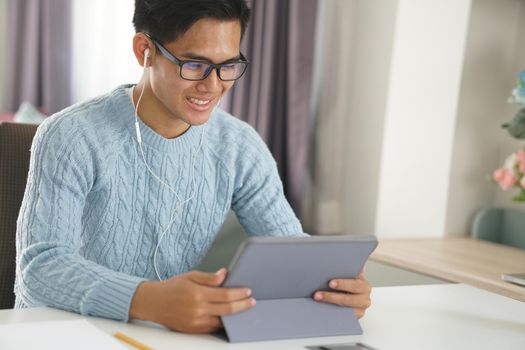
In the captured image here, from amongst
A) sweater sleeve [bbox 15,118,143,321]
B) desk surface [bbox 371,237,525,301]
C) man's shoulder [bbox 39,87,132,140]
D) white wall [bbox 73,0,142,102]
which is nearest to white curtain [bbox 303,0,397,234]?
desk surface [bbox 371,237,525,301]

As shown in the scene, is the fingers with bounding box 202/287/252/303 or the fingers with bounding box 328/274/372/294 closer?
the fingers with bounding box 202/287/252/303

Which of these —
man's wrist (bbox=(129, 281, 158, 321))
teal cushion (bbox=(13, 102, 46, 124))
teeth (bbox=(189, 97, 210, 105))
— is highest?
teeth (bbox=(189, 97, 210, 105))

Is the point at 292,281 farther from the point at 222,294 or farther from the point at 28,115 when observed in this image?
the point at 28,115

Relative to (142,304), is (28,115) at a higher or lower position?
higher

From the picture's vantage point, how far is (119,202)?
1516 millimetres

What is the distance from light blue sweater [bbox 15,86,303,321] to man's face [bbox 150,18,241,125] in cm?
10

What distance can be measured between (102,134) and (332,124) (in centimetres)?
196

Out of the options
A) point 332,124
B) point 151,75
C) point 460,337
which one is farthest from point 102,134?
point 332,124

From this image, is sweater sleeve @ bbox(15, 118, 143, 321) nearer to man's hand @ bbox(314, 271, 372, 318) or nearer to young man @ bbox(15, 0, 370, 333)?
young man @ bbox(15, 0, 370, 333)

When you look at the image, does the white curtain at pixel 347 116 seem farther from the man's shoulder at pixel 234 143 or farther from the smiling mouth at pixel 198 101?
the smiling mouth at pixel 198 101

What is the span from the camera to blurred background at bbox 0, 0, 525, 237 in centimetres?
283

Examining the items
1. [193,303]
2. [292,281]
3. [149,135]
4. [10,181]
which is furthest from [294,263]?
[10,181]

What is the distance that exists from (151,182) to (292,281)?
18.8 inches

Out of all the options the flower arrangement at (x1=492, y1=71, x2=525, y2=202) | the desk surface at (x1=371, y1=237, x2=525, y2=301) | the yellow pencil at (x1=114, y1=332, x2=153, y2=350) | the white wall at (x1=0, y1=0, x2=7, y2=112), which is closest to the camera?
the yellow pencil at (x1=114, y1=332, x2=153, y2=350)
